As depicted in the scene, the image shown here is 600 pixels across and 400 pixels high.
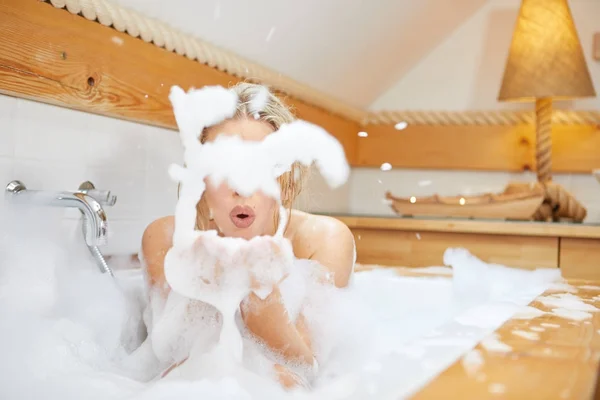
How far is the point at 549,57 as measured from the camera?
8.79ft

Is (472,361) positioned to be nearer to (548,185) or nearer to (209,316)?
(209,316)

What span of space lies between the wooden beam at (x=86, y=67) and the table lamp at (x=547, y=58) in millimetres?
1215

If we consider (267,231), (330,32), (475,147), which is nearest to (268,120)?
(267,231)

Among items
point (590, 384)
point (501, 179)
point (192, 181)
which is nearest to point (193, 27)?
point (192, 181)

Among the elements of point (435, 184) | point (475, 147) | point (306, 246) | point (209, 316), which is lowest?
point (209, 316)

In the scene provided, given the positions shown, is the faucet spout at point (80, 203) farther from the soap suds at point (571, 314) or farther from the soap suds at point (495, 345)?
the soap suds at point (571, 314)

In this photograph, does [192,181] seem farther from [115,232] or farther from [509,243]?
[509,243]

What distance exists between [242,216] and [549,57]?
1.88 meters

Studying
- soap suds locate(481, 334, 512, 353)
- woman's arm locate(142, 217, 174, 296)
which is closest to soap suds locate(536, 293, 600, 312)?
soap suds locate(481, 334, 512, 353)

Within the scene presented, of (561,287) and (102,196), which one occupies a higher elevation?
(102,196)

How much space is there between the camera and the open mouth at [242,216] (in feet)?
3.80

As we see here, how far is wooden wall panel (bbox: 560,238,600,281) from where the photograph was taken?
2.31 meters

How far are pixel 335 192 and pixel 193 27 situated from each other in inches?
52.7

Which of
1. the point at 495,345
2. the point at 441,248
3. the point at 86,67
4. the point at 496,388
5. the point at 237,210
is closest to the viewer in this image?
the point at 496,388
